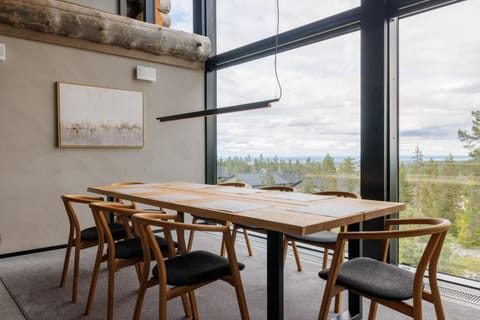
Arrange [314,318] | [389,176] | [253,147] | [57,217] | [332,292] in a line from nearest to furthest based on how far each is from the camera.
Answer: [332,292] < [314,318] < [389,176] < [57,217] < [253,147]

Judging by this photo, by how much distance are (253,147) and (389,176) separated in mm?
1992

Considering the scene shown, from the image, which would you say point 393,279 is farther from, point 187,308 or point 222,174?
point 222,174

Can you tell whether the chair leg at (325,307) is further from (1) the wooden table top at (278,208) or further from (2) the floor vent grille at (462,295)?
(2) the floor vent grille at (462,295)

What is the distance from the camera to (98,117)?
4148mm

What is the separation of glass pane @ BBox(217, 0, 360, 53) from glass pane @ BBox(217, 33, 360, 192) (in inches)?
11.8

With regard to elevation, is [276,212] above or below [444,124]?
below

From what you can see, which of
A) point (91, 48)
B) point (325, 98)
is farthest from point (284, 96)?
point (91, 48)

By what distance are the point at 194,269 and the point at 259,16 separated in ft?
11.9

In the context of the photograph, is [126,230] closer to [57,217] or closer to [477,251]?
[57,217]

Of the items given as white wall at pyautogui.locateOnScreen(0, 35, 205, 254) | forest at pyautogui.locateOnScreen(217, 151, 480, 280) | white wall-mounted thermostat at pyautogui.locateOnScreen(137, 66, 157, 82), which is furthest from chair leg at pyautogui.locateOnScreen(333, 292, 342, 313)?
white wall-mounted thermostat at pyautogui.locateOnScreen(137, 66, 157, 82)

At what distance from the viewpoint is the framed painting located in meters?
3.90

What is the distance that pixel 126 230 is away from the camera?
2.73 meters

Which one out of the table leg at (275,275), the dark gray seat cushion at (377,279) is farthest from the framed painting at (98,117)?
the dark gray seat cushion at (377,279)

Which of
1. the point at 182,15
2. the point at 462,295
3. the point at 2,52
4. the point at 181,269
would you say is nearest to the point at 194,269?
the point at 181,269
